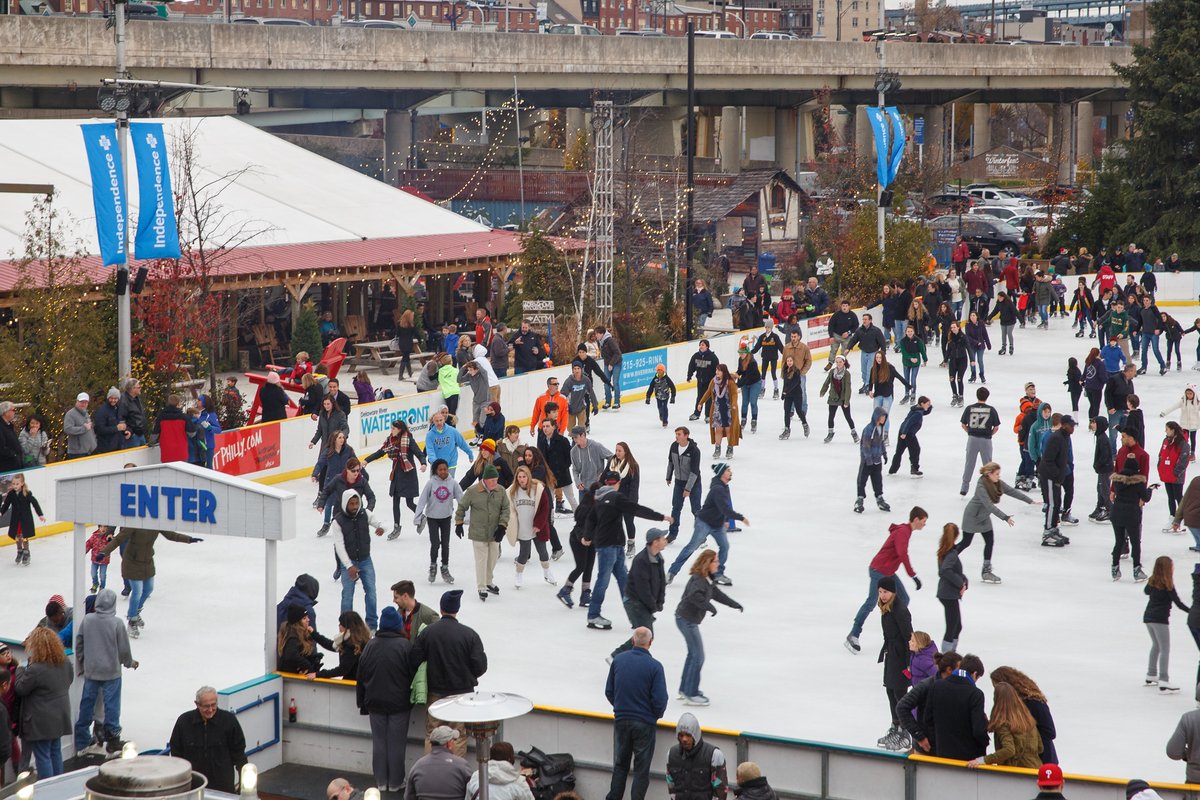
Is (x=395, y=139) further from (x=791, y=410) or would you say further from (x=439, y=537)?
(x=439, y=537)

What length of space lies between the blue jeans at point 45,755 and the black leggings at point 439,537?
204 inches

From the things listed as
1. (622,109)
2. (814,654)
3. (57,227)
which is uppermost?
(622,109)

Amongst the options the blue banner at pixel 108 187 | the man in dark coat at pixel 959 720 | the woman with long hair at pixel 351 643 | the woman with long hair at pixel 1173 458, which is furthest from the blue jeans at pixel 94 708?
the blue banner at pixel 108 187

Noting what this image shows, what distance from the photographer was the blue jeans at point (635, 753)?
9.63 meters

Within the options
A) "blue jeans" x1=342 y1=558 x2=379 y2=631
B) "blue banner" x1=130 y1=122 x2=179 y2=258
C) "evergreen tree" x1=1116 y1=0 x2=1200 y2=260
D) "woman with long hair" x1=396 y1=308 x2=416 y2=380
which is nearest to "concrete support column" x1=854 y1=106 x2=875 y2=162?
"evergreen tree" x1=1116 y1=0 x2=1200 y2=260

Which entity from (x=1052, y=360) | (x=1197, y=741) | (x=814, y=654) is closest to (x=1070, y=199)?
(x=1052, y=360)

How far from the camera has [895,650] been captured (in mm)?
10633

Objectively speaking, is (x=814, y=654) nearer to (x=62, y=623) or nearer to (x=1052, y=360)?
(x=62, y=623)

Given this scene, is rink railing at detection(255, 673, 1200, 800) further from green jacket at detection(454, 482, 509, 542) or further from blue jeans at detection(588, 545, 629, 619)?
green jacket at detection(454, 482, 509, 542)

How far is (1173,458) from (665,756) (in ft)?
28.4

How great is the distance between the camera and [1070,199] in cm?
4994

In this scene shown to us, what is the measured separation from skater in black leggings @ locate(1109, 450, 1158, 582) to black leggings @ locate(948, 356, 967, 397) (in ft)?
29.6

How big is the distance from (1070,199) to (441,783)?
44873 millimetres

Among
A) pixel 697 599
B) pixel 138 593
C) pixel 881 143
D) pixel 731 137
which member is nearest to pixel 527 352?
pixel 138 593
